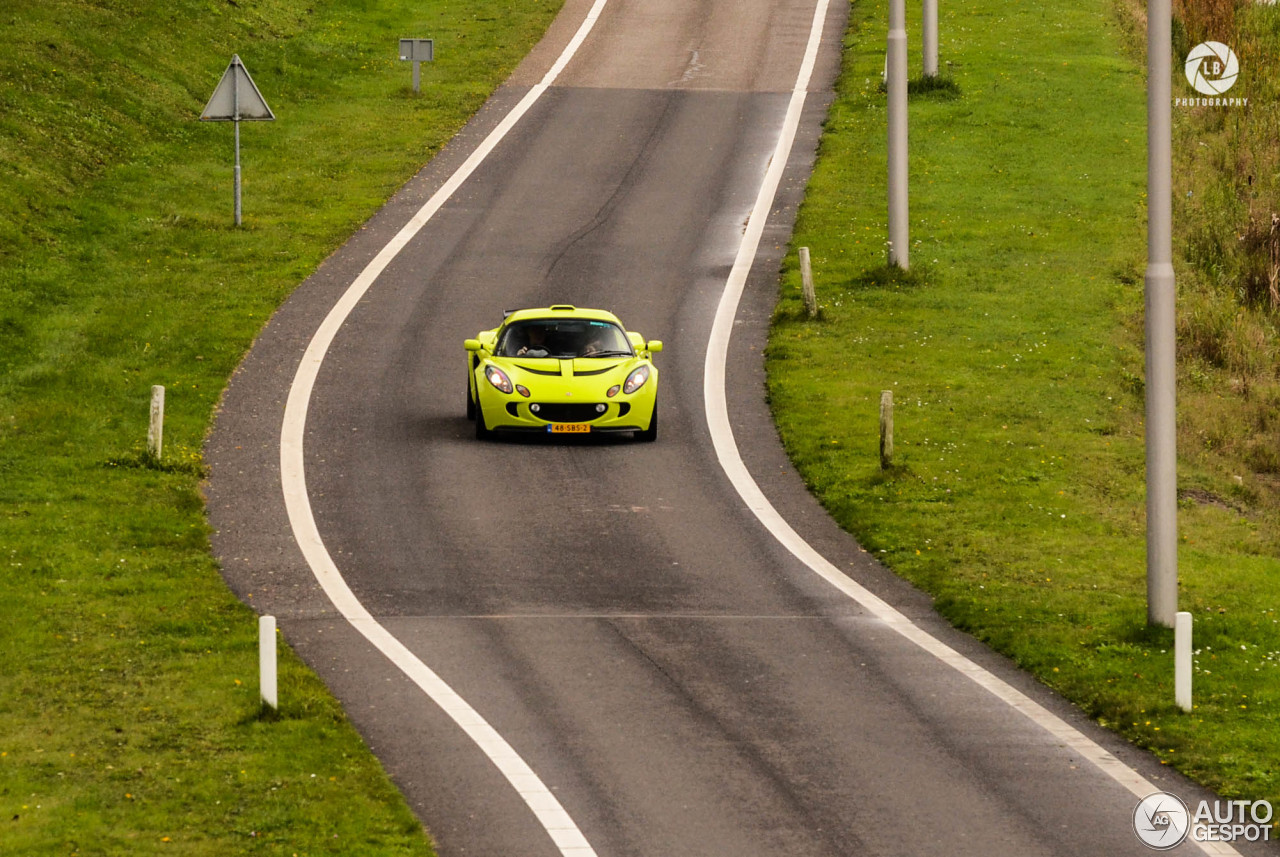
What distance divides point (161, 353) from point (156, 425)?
487cm

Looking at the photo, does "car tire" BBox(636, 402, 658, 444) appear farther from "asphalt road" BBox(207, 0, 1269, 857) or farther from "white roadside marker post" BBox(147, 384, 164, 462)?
"white roadside marker post" BBox(147, 384, 164, 462)

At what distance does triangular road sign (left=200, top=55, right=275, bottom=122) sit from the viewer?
96.3 ft

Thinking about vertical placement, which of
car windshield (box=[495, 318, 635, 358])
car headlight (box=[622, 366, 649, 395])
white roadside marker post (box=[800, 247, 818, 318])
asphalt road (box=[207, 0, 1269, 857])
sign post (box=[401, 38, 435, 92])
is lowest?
asphalt road (box=[207, 0, 1269, 857])

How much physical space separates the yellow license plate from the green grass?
8.45 ft

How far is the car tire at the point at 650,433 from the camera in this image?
74.2 feet

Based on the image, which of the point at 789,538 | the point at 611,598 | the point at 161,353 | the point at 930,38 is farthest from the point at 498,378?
the point at 930,38

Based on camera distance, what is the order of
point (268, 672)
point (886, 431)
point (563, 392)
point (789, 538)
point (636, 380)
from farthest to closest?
point (636, 380) < point (563, 392) < point (886, 431) < point (789, 538) < point (268, 672)

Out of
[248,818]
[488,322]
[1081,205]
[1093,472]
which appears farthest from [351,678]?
[1081,205]

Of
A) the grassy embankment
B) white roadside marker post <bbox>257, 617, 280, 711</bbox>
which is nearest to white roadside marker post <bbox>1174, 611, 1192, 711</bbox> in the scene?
the grassy embankment

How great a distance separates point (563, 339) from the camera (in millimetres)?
23406

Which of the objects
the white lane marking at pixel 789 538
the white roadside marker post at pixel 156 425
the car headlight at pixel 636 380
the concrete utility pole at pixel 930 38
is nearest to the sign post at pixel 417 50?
the white lane marking at pixel 789 538

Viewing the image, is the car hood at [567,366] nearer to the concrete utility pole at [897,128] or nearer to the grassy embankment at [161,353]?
the grassy embankment at [161,353]

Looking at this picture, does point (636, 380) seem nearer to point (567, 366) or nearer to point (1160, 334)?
point (567, 366)

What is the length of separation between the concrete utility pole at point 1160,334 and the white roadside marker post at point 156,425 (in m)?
10.7
